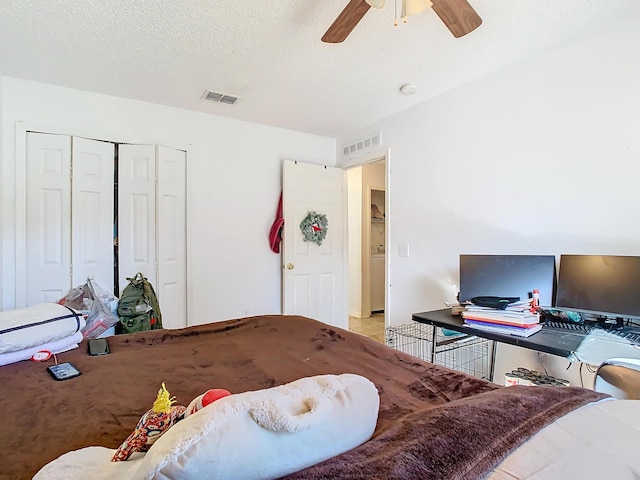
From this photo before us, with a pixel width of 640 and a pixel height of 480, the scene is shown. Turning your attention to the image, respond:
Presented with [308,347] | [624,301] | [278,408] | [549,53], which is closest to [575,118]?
[549,53]

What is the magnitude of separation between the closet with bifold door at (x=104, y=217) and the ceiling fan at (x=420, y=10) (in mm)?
2176

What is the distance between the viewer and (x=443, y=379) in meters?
1.15

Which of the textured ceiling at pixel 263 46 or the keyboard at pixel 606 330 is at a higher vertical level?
the textured ceiling at pixel 263 46

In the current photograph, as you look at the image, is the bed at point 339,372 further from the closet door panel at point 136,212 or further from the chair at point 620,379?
the closet door panel at point 136,212

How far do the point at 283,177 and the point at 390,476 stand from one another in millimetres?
3573

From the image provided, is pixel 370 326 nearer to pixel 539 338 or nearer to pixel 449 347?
pixel 449 347

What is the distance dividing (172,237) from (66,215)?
0.84m

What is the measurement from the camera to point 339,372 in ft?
4.11

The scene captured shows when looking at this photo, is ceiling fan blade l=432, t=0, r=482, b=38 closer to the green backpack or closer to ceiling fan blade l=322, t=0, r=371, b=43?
ceiling fan blade l=322, t=0, r=371, b=43

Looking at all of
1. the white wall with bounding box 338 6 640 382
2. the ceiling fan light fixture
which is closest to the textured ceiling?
the white wall with bounding box 338 6 640 382

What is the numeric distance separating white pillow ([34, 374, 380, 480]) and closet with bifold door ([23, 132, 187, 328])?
2704 mm

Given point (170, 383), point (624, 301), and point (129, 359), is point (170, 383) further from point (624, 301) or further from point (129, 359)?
point (624, 301)

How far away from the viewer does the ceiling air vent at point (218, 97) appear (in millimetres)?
2992

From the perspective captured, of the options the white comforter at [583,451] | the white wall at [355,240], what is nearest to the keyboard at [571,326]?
the white comforter at [583,451]
